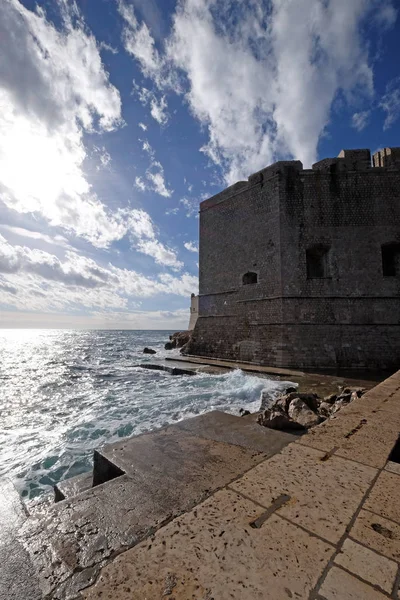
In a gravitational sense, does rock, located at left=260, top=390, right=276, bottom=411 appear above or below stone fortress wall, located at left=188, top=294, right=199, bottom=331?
below

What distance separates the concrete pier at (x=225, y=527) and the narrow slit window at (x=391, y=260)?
10.5 m

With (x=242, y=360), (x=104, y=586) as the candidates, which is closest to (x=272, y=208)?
(x=242, y=360)

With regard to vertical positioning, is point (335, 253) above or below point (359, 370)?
above

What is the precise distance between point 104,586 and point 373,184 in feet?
44.0

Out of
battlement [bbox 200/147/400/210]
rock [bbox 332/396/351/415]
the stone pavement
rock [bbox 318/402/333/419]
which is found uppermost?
battlement [bbox 200/147/400/210]

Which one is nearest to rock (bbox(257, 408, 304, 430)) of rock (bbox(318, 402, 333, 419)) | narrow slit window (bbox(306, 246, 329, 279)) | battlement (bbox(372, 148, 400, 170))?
rock (bbox(318, 402, 333, 419))

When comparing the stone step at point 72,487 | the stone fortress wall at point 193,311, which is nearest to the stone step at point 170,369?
the stone step at point 72,487

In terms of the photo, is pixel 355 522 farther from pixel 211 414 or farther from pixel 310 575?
pixel 211 414

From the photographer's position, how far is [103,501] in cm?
186

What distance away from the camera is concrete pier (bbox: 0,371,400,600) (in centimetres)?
95

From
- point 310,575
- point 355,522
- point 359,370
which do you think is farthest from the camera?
point 359,370

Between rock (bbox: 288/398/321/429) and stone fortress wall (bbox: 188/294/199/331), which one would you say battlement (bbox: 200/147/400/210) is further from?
stone fortress wall (bbox: 188/294/199/331)

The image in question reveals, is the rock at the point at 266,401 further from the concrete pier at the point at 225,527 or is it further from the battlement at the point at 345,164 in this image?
the battlement at the point at 345,164

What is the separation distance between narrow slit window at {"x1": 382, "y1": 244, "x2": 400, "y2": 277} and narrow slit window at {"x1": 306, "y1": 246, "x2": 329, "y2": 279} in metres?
2.33
